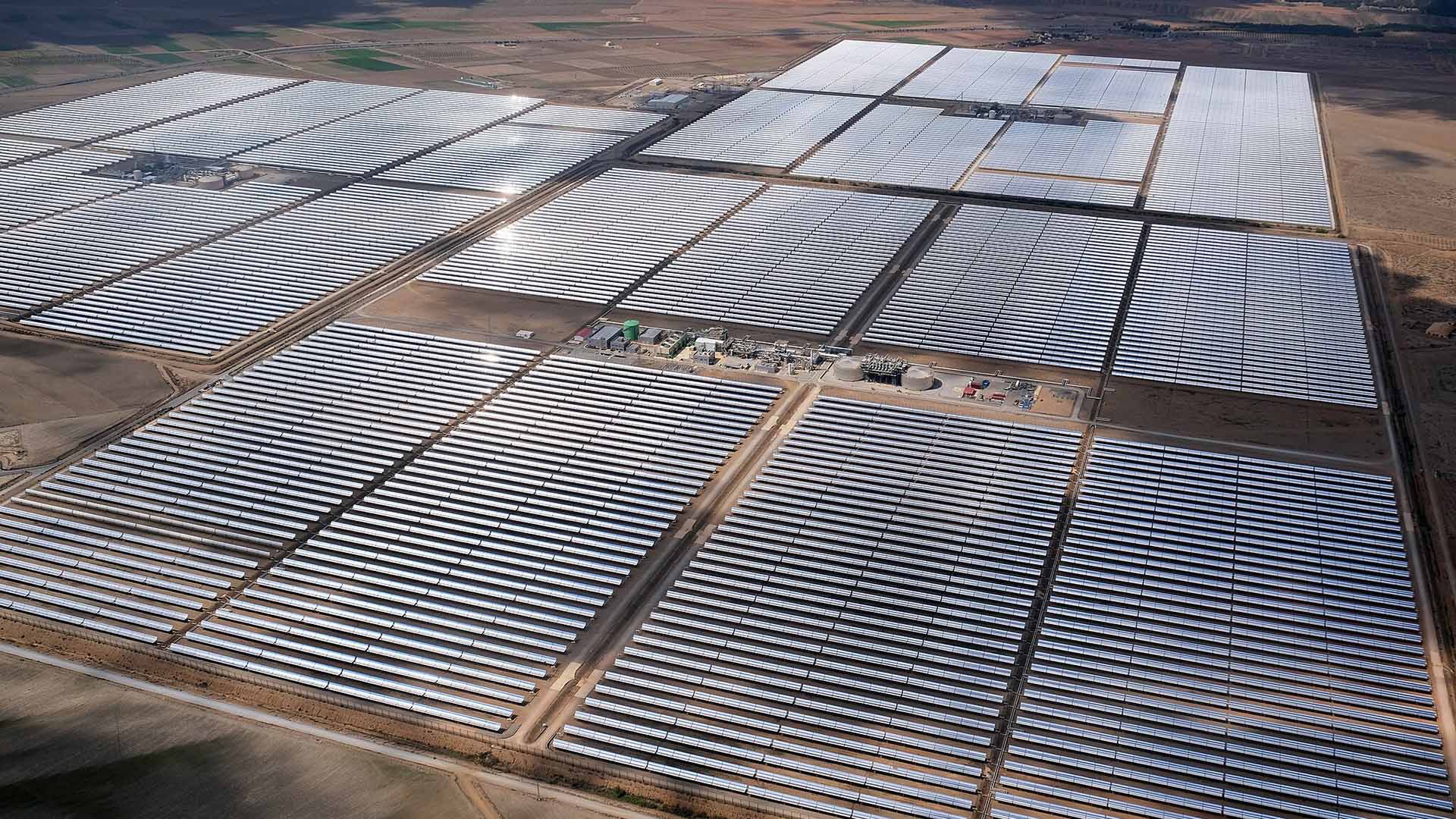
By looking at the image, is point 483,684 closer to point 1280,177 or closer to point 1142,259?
point 1142,259

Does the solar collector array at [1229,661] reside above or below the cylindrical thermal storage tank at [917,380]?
below

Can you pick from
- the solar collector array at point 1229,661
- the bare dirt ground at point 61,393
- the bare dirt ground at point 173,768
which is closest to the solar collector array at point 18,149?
the bare dirt ground at point 61,393

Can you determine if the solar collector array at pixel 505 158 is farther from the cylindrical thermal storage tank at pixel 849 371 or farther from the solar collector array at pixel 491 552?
the cylindrical thermal storage tank at pixel 849 371

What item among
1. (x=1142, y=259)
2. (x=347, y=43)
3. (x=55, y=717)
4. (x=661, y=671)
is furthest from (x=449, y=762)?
(x=347, y=43)

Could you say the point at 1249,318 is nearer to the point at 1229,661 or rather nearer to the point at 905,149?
the point at 1229,661

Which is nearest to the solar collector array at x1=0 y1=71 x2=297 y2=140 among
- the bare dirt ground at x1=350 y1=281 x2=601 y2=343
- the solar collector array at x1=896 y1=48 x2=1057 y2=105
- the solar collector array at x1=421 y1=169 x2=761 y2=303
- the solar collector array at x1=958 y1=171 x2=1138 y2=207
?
the solar collector array at x1=421 y1=169 x2=761 y2=303

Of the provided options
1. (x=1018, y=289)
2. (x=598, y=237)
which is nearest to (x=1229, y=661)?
(x=1018, y=289)

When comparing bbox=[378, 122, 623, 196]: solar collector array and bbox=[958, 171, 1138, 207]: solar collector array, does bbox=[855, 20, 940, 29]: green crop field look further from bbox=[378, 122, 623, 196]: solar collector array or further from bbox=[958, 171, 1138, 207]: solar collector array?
bbox=[958, 171, 1138, 207]: solar collector array
